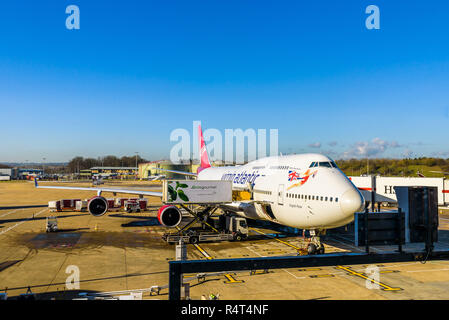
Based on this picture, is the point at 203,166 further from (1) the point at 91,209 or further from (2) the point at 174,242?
(2) the point at 174,242

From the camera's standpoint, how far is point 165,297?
1570cm

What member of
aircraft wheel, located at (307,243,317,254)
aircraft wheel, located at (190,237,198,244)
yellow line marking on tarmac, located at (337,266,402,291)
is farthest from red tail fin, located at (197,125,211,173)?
yellow line marking on tarmac, located at (337,266,402,291)

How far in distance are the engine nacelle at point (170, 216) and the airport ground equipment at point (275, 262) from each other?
20.9m

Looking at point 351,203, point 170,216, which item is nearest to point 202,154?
point 170,216

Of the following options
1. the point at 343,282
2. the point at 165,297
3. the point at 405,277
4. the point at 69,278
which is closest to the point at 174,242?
the point at 69,278

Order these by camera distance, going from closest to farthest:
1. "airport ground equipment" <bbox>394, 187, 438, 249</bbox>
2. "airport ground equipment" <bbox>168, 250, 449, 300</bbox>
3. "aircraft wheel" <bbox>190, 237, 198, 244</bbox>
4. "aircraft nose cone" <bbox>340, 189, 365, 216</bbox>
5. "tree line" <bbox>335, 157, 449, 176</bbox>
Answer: "airport ground equipment" <bbox>168, 250, 449, 300</bbox> < "airport ground equipment" <bbox>394, 187, 438, 249</bbox> < "aircraft nose cone" <bbox>340, 189, 365, 216</bbox> < "aircraft wheel" <bbox>190, 237, 198, 244</bbox> < "tree line" <bbox>335, 157, 449, 176</bbox>

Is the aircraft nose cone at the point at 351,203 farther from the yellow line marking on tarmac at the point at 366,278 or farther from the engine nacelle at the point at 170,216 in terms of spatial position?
the engine nacelle at the point at 170,216

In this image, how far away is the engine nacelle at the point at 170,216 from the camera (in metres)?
27.4

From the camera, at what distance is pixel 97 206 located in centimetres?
3438

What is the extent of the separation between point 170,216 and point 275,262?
2139 cm

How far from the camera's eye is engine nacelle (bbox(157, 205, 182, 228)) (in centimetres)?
2738

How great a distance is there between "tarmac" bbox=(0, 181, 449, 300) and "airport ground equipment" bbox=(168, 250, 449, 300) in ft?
28.6

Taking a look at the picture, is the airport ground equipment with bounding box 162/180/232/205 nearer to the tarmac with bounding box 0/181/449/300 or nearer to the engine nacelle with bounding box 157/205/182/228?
the engine nacelle with bounding box 157/205/182/228

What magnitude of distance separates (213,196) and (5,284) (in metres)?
15.0
